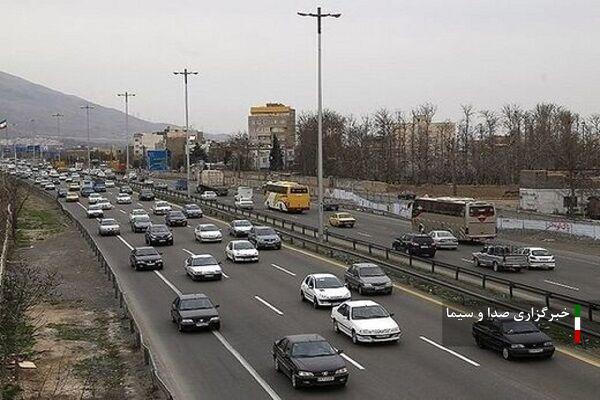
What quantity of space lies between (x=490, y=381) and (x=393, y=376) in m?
2.37

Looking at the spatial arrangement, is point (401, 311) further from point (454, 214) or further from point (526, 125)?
point (526, 125)

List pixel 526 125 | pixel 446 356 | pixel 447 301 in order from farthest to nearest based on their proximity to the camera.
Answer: pixel 526 125, pixel 447 301, pixel 446 356

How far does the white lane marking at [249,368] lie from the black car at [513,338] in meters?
6.67

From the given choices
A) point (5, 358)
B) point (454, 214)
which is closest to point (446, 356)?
point (5, 358)

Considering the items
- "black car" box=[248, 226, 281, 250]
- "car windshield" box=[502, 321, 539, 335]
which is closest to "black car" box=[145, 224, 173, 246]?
"black car" box=[248, 226, 281, 250]

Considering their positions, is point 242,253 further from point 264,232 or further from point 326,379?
point 326,379

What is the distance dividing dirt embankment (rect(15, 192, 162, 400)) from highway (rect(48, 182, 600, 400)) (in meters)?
0.85

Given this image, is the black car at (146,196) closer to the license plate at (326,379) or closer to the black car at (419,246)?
the black car at (419,246)

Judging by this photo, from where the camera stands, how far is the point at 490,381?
60.7 ft

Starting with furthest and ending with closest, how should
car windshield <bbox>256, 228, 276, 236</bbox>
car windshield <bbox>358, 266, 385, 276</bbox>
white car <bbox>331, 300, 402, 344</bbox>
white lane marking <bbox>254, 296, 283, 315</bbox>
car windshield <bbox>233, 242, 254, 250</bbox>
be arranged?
car windshield <bbox>256, 228, 276, 236</bbox> < car windshield <bbox>233, 242, 254, 250</bbox> < car windshield <bbox>358, 266, 385, 276</bbox> < white lane marking <bbox>254, 296, 283, 315</bbox> < white car <bbox>331, 300, 402, 344</bbox>

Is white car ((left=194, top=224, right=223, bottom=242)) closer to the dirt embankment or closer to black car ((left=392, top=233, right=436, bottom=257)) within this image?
the dirt embankment

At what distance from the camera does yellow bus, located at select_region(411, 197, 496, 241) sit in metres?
52.1

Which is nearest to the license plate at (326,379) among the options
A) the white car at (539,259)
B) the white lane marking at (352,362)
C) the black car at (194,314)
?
the white lane marking at (352,362)

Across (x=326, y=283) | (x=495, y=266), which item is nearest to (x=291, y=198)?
(x=495, y=266)
